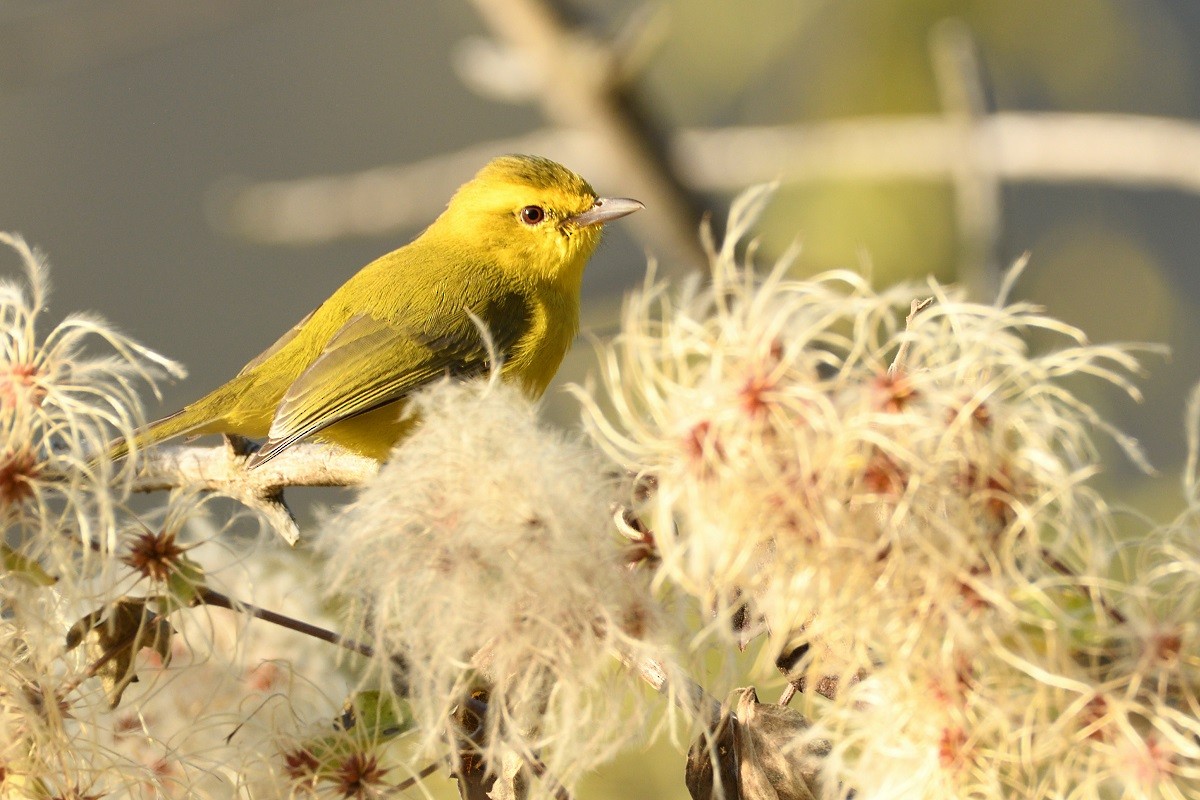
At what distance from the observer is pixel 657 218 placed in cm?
517

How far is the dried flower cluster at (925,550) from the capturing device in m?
1.48

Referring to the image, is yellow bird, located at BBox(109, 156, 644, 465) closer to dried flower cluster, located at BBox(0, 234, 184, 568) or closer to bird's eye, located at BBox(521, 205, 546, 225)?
bird's eye, located at BBox(521, 205, 546, 225)

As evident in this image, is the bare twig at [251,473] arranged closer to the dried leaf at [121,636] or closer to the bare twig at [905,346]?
the dried leaf at [121,636]

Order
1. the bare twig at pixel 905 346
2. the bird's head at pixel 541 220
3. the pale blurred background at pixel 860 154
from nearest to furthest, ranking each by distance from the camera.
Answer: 1. the bare twig at pixel 905 346
2. the bird's head at pixel 541 220
3. the pale blurred background at pixel 860 154

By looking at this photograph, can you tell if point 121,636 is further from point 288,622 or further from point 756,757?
point 756,757

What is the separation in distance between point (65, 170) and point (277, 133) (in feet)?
5.20

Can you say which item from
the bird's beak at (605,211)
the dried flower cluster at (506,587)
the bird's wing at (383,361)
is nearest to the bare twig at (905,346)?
the dried flower cluster at (506,587)

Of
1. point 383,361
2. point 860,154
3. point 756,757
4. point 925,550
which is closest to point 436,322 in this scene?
point 383,361

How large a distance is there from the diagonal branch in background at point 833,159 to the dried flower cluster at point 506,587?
2520 millimetres

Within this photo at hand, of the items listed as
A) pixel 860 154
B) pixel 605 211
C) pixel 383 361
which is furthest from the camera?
pixel 860 154

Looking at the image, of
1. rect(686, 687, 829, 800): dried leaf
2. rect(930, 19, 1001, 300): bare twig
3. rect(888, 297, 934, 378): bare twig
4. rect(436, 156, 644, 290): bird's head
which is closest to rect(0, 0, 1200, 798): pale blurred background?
rect(930, 19, 1001, 300): bare twig

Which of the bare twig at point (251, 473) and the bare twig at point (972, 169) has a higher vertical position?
the bare twig at point (972, 169)

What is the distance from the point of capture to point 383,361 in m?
3.62

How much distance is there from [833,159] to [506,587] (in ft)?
12.5
